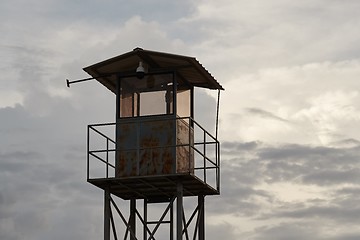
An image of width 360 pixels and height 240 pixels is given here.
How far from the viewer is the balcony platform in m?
41.6

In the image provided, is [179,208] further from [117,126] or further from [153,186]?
[117,126]

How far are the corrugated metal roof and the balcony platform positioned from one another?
4.12 m

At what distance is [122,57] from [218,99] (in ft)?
15.6

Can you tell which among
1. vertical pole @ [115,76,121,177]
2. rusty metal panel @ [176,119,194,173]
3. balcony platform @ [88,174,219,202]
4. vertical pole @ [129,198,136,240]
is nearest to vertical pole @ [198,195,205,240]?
balcony platform @ [88,174,219,202]

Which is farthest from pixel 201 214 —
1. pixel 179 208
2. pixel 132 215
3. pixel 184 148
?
pixel 184 148

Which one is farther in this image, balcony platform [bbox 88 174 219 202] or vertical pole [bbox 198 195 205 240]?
vertical pole [bbox 198 195 205 240]

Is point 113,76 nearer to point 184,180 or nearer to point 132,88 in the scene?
point 132,88

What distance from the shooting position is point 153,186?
140 feet

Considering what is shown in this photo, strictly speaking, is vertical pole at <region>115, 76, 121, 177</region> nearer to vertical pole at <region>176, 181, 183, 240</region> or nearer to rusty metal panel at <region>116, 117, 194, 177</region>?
rusty metal panel at <region>116, 117, 194, 177</region>

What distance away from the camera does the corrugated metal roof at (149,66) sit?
42.2 m

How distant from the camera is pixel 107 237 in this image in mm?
41969

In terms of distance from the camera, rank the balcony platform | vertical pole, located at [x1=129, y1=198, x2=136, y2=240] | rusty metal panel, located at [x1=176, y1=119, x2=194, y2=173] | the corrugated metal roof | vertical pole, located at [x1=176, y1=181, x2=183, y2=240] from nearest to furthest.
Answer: vertical pole, located at [x1=176, y1=181, x2=183, y2=240]
the balcony platform
rusty metal panel, located at [x1=176, y1=119, x2=194, y2=173]
the corrugated metal roof
vertical pole, located at [x1=129, y1=198, x2=136, y2=240]

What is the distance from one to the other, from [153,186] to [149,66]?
4.43 metres

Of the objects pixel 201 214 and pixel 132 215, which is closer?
pixel 132 215
